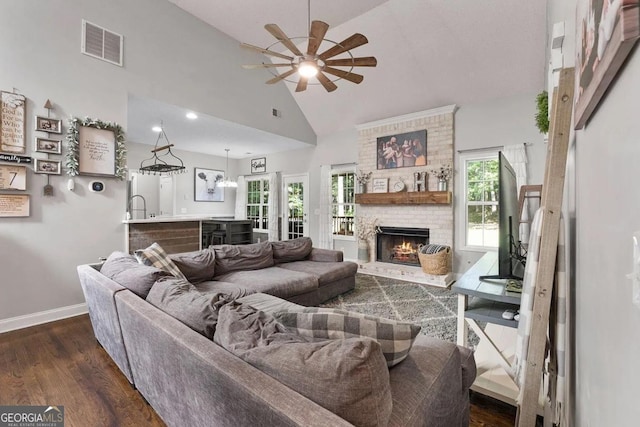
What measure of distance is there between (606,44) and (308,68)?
2.56 metres

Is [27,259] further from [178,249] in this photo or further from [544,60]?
[544,60]

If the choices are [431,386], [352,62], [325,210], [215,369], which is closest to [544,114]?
[352,62]

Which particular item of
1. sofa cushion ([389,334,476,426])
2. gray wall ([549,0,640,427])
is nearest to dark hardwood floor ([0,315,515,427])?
sofa cushion ([389,334,476,426])

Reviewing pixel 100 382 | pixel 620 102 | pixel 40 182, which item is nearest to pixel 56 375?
pixel 100 382

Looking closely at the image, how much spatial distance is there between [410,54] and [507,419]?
446cm

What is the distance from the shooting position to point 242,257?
11.3 feet

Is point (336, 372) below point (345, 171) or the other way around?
below

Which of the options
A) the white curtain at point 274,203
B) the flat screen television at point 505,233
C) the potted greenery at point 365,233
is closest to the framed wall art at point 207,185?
the white curtain at point 274,203

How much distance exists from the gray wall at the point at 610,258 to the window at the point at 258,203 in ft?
23.4

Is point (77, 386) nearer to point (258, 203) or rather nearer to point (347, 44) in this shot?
point (347, 44)

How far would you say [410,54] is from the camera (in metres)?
4.34

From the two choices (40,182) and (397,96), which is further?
(397,96)

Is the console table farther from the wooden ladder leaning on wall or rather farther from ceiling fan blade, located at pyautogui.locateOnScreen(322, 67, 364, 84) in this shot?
ceiling fan blade, located at pyautogui.locateOnScreen(322, 67, 364, 84)

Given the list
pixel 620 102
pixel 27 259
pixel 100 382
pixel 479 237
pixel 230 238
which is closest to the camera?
pixel 620 102
